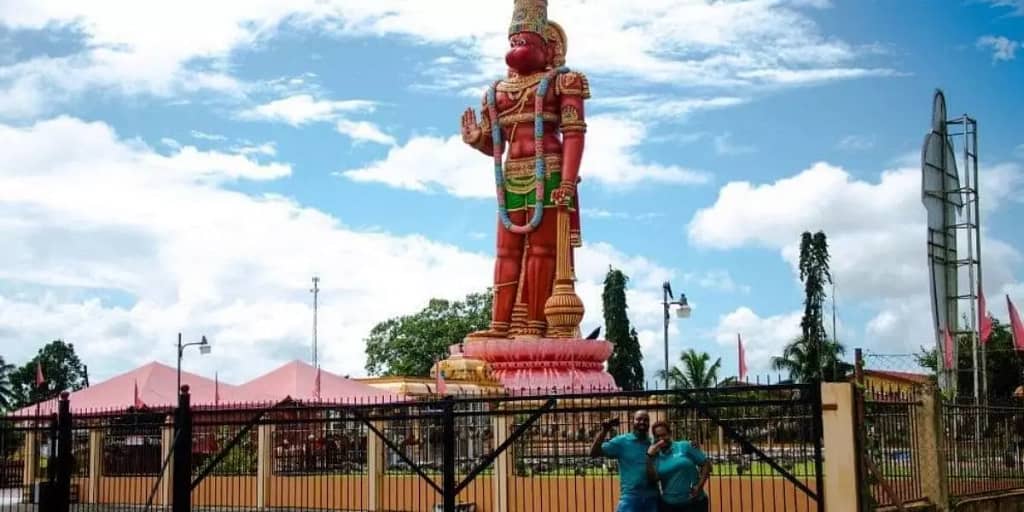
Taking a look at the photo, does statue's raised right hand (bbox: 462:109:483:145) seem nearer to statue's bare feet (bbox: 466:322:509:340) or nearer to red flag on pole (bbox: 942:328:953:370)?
statue's bare feet (bbox: 466:322:509:340)

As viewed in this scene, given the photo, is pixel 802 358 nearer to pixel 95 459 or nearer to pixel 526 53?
pixel 526 53

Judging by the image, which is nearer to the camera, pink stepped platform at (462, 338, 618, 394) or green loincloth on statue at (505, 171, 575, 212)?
pink stepped platform at (462, 338, 618, 394)

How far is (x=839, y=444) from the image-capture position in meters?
10.4

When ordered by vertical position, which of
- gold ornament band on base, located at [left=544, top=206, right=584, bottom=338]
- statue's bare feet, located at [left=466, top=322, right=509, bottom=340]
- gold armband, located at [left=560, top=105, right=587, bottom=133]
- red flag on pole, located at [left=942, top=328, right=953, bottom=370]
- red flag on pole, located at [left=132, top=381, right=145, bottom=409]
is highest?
gold armband, located at [left=560, top=105, right=587, bottom=133]

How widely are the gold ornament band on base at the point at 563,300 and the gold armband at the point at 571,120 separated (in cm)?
178

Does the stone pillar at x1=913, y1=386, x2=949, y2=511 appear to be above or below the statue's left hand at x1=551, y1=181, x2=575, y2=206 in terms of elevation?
below

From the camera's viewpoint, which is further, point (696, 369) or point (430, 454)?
point (696, 369)

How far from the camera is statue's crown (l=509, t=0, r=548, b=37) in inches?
1067

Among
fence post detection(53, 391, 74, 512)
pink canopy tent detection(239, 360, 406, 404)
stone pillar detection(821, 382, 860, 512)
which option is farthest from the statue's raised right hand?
stone pillar detection(821, 382, 860, 512)

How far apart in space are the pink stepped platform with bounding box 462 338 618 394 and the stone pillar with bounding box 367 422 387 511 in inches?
374

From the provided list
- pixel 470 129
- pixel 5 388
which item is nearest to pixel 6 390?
pixel 5 388

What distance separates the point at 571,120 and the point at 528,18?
2853 mm

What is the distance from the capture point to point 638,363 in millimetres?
51250

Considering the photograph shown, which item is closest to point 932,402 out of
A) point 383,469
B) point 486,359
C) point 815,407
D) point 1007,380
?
point 815,407
